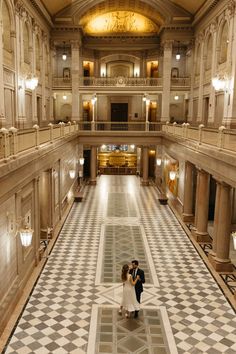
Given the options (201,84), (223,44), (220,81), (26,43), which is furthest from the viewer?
(201,84)

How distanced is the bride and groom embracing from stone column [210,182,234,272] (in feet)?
14.2

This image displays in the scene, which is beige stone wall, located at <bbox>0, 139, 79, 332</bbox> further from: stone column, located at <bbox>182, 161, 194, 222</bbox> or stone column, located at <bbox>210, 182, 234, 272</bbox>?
stone column, located at <bbox>182, 161, 194, 222</bbox>

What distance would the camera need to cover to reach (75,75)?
92.4 feet

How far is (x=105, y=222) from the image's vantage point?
741 inches

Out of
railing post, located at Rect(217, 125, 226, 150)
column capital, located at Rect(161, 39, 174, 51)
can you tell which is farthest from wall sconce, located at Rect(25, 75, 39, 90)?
column capital, located at Rect(161, 39, 174, 51)

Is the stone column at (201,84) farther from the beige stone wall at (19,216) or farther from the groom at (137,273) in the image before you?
the groom at (137,273)

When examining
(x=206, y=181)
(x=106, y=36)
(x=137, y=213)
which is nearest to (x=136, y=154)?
(x=106, y=36)

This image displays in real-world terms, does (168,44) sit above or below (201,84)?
above

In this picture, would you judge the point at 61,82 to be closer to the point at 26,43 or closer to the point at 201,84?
the point at 26,43

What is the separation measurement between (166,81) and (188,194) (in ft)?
40.7

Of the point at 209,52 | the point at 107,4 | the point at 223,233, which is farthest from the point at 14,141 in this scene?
the point at 107,4

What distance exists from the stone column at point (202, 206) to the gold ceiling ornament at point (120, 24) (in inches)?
741

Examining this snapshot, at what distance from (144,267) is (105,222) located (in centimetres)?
595

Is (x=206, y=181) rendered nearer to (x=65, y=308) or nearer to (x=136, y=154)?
(x=65, y=308)
